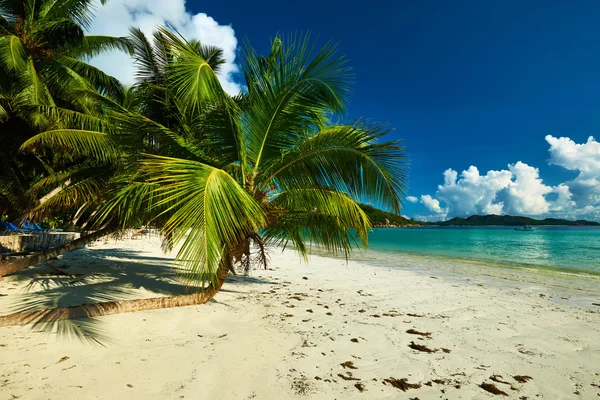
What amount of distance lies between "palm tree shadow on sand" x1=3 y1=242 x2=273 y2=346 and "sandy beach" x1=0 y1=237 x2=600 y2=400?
3cm

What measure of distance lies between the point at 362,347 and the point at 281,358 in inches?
41.6

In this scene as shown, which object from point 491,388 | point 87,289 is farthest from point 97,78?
point 491,388

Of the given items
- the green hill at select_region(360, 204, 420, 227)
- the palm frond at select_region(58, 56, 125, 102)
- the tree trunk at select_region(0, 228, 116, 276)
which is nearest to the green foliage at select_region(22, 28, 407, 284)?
the green hill at select_region(360, 204, 420, 227)

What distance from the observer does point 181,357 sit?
3.15 metres

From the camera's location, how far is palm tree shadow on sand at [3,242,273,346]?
143 inches

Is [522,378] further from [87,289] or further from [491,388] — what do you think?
[87,289]

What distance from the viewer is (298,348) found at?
3547 mm

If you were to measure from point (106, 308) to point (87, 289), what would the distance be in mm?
2007

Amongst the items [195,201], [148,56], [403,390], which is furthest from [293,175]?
[148,56]

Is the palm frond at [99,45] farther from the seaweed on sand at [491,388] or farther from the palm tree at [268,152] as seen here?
the seaweed on sand at [491,388]

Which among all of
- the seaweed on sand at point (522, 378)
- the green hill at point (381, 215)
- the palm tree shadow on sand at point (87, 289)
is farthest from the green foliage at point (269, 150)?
the seaweed on sand at point (522, 378)

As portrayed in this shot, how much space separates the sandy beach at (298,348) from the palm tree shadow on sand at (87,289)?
0.03 meters

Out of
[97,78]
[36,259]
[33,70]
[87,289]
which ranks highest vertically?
[97,78]

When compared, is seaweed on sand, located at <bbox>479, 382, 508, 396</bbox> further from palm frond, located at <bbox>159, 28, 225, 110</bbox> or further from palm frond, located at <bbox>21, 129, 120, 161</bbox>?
palm frond, located at <bbox>21, 129, 120, 161</bbox>
